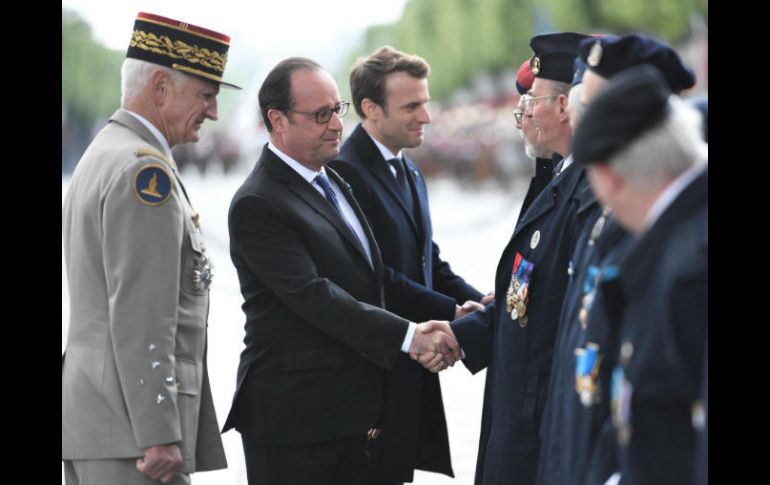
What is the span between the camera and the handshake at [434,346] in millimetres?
3734

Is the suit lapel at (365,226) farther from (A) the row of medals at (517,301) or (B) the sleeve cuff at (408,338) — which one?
(A) the row of medals at (517,301)

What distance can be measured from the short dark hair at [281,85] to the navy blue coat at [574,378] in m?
1.18

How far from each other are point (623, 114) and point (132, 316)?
156 centimetres

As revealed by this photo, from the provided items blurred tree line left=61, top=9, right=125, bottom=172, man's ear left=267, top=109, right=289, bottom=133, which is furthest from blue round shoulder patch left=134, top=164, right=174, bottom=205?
blurred tree line left=61, top=9, right=125, bottom=172

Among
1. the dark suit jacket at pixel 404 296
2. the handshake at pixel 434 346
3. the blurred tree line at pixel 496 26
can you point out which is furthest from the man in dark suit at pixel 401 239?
the blurred tree line at pixel 496 26

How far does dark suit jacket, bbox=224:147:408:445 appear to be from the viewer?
11.3 ft

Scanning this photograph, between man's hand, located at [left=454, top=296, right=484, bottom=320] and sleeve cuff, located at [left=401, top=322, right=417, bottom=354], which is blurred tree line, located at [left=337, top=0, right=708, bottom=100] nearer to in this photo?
man's hand, located at [left=454, top=296, right=484, bottom=320]

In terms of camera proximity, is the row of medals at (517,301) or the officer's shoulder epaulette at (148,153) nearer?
the officer's shoulder epaulette at (148,153)

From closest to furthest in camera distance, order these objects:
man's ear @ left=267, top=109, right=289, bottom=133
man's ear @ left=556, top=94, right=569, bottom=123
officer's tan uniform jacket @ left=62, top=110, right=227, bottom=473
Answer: officer's tan uniform jacket @ left=62, top=110, right=227, bottom=473 → man's ear @ left=556, top=94, right=569, bottom=123 → man's ear @ left=267, top=109, right=289, bottom=133

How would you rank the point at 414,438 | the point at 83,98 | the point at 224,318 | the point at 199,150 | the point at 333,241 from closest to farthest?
the point at 333,241 < the point at 414,438 < the point at 224,318 < the point at 199,150 < the point at 83,98
